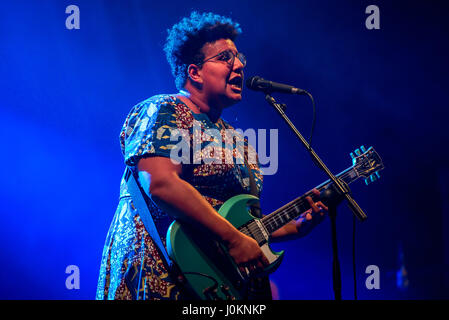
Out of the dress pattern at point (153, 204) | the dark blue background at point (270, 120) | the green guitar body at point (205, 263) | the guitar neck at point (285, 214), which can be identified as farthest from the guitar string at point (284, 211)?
the dark blue background at point (270, 120)

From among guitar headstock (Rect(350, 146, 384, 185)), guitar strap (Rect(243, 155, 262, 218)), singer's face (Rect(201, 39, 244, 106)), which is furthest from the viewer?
guitar headstock (Rect(350, 146, 384, 185))

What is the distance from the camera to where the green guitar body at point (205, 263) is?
1481 mm

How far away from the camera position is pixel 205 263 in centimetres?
154

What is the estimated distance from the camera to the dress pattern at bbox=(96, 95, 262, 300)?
1.51 meters

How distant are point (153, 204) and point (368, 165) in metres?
1.58

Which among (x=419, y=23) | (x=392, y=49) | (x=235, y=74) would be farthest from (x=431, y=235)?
(x=235, y=74)

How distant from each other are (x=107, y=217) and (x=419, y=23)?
13.3 feet

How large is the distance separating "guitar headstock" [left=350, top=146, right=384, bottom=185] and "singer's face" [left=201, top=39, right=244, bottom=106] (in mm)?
1050

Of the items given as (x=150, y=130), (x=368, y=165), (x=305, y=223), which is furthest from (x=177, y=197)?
(x=368, y=165)

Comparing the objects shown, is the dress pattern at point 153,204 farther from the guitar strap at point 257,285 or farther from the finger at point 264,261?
the finger at point 264,261

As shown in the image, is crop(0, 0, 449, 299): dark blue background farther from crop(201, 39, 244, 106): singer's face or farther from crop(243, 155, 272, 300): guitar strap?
crop(243, 155, 272, 300): guitar strap

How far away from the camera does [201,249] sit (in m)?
1.55

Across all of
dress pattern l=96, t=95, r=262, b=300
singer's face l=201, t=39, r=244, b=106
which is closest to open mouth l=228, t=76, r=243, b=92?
singer's face l=201, t=39, r=244, b=106
